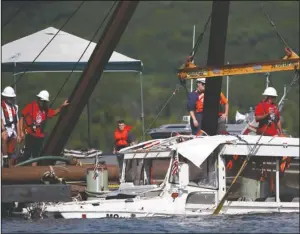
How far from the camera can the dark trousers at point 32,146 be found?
27203mm

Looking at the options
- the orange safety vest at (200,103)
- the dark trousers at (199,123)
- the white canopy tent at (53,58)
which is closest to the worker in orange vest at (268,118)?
the dark trousers at (199,123)

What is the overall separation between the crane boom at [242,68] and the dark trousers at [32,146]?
3.26m

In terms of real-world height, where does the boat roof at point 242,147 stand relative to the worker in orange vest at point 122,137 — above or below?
below

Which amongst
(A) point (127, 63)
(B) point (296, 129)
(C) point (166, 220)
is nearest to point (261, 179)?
(C) point (166, 220)

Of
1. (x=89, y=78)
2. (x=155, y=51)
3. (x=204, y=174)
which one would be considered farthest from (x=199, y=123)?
(x=155, y=51)

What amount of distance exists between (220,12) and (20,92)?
38.9 metres

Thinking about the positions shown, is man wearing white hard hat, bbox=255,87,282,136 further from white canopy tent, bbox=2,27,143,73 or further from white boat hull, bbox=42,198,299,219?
white canopy tent, bbox=2,27,143,73

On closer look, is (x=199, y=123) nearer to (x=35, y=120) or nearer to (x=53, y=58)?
(x=35, y=120)

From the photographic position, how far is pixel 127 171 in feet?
80.6

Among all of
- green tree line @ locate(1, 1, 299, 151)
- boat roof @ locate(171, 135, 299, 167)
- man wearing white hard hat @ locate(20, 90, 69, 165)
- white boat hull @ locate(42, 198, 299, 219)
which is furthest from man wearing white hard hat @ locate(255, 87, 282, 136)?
green tree line @ locate(1, 1, 299, 151)

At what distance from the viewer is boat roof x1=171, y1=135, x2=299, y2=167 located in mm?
22578

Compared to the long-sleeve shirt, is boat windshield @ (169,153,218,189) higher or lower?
lower

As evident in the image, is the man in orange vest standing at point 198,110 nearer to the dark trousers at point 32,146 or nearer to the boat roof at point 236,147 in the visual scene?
the boat roof at point 236,147

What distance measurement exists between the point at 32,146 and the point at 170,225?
6.64 meters
